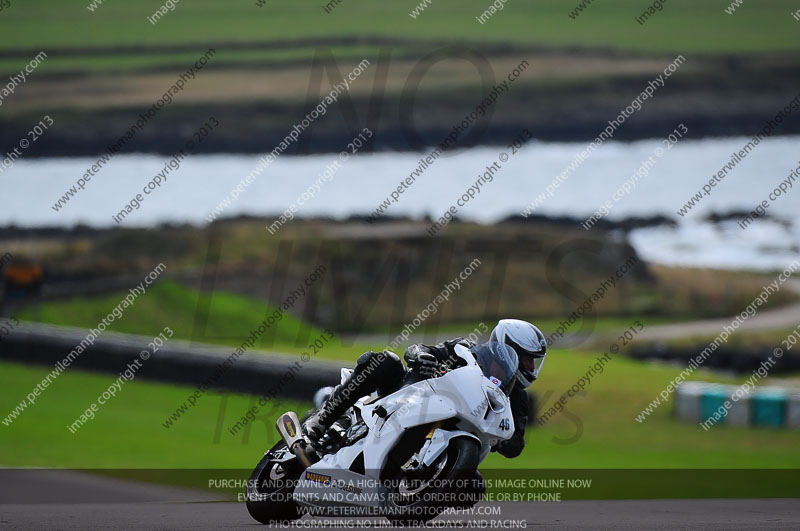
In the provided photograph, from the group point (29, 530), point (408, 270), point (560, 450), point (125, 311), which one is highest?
point (29, 530)

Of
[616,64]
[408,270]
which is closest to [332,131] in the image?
[408,270]

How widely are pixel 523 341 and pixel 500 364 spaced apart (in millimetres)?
218

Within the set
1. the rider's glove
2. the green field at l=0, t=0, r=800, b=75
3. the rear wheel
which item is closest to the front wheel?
the rider's glove

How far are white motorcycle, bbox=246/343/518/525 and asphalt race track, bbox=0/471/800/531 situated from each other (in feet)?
1.04

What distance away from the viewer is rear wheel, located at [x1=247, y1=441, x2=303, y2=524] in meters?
8.54

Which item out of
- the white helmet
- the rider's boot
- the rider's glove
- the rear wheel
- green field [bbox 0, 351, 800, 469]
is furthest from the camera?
green field [bbox 0, 351, 800, 469]

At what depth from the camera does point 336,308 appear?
28.1m

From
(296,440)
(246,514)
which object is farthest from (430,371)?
(246,514)

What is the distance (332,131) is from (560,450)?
64.8ft

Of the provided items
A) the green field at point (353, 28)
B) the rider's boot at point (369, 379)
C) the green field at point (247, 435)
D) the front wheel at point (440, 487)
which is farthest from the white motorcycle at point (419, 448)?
the green field at point (353, 28)

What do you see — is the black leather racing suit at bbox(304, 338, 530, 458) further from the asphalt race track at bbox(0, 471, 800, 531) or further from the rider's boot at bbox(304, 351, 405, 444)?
the asphalt race track at bbox(0, 471, 800, 531)

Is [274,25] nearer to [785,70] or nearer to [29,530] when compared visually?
[785,70]

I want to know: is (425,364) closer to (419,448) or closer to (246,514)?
(419,448)

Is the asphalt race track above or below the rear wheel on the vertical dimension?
below
